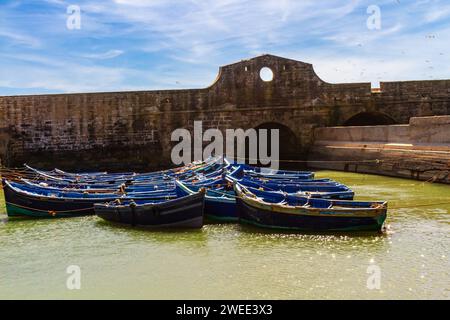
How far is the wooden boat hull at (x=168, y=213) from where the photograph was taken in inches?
454

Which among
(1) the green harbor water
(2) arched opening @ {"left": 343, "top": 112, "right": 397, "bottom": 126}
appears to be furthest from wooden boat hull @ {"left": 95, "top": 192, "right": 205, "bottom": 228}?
(2) arched opening @ {"left": 343, "top": 112, "right": 397, "bottom": 126}

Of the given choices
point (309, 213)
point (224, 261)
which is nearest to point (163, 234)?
point (224, 261)

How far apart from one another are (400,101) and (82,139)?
15337 mm

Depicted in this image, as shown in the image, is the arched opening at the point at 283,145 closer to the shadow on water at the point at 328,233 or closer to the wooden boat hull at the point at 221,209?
the wooden boat hull at the point at 221,209

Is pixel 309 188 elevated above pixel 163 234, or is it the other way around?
pixel 309 188

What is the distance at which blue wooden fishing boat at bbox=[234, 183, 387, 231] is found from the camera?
10.5 m

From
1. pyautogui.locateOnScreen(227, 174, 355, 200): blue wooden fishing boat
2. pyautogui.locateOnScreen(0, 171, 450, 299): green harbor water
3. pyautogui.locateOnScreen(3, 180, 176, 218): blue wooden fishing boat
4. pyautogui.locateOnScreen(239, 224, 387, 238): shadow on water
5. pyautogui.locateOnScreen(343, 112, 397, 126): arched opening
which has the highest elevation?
pyautogui.locateOnScreen(343, 112, 397, 126): arched opening

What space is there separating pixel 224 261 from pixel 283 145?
61.9 ft

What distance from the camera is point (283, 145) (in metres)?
27.7

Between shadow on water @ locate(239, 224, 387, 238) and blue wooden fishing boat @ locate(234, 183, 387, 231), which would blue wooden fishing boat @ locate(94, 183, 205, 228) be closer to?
blue wooden fishing boat @ locate(234, 183, 387, 231)

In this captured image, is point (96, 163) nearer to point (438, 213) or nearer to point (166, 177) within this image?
point (166, 177)

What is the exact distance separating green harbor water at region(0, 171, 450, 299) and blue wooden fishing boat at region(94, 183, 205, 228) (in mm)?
303

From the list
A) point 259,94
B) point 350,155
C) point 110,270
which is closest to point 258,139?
point 259,94

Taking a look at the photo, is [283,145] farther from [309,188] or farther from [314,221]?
[314,221]
